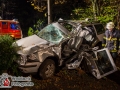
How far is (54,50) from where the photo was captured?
6.22 m

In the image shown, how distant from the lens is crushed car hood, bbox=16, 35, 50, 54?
5.77m

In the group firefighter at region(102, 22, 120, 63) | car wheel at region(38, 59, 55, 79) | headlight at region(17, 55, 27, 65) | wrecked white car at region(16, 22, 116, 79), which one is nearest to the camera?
headlight at region(17, 55, 27, 65)

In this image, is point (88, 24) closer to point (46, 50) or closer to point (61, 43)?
point (61, 43)

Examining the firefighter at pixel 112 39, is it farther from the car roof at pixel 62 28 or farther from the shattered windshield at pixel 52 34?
the shattered windshield at pixel 52 34

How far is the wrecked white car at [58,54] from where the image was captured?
5.68 m

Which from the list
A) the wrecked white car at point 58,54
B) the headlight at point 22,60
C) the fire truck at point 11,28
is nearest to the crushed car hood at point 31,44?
the wrecked white car at point 58,54

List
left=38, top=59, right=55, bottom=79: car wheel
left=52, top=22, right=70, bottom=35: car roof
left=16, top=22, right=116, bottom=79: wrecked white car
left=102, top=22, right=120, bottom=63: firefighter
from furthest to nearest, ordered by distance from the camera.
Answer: left=52, top=22, right=70, bottom=35: car roof, left=102, top=22, right=120, bottom=63: firefighter, left=38, top=59, right=55, bottom=79: car wheel, left=16, top=22, right=116, bottom=79: wrecked white car

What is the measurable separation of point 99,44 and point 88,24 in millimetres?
982

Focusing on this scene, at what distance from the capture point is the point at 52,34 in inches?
274

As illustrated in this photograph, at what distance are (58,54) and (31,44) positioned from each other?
867mm

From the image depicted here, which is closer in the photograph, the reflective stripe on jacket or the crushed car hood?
the crushed car hood

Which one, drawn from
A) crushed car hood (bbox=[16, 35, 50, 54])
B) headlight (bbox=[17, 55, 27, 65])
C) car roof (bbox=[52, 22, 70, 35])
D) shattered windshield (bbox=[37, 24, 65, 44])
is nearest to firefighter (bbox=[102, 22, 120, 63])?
car roof (bbox=[52, 22, 70, 35])

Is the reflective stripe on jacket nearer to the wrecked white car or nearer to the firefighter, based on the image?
the firefighter

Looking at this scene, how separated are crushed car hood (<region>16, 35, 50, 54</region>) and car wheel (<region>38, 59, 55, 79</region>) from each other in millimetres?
498
